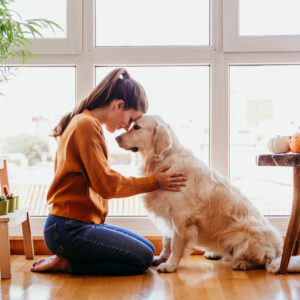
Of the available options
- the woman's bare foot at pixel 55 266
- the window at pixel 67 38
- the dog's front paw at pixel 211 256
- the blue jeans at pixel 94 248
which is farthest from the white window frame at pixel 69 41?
the dog's front paw at pixel 211 256

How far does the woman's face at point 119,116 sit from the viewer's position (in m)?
2.19

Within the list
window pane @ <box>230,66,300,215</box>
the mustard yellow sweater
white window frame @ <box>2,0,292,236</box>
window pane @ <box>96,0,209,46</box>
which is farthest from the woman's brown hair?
window pane @ <box>230,66,300,215</box>

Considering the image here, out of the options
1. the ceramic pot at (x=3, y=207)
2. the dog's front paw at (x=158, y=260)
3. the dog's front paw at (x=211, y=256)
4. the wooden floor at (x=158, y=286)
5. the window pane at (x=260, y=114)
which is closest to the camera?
the wooden floor at (x=158, y=286)

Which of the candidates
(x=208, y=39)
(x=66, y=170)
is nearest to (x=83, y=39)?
(x=208, y=39)

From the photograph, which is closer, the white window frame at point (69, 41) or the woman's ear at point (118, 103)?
the woman's ear at point (118, 103)

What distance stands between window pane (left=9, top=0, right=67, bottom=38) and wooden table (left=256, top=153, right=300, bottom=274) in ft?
5.49

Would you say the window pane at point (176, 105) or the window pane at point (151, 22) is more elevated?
the window pane at point (151, 22)

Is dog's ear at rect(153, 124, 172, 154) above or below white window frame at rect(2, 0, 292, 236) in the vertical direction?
below

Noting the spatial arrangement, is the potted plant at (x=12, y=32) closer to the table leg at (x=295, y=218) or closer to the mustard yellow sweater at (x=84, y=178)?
the mustard yellow sweater at (x=84, y=178)

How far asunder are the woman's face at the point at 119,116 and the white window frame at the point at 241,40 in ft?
2.93

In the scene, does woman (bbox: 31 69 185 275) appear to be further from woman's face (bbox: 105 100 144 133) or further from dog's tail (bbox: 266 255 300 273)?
dog's tail (bbox: 266 255 300 273)

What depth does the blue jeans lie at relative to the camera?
6.70 feet

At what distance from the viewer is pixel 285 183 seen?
9.14ft

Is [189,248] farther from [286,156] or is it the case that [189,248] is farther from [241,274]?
[286,156]
